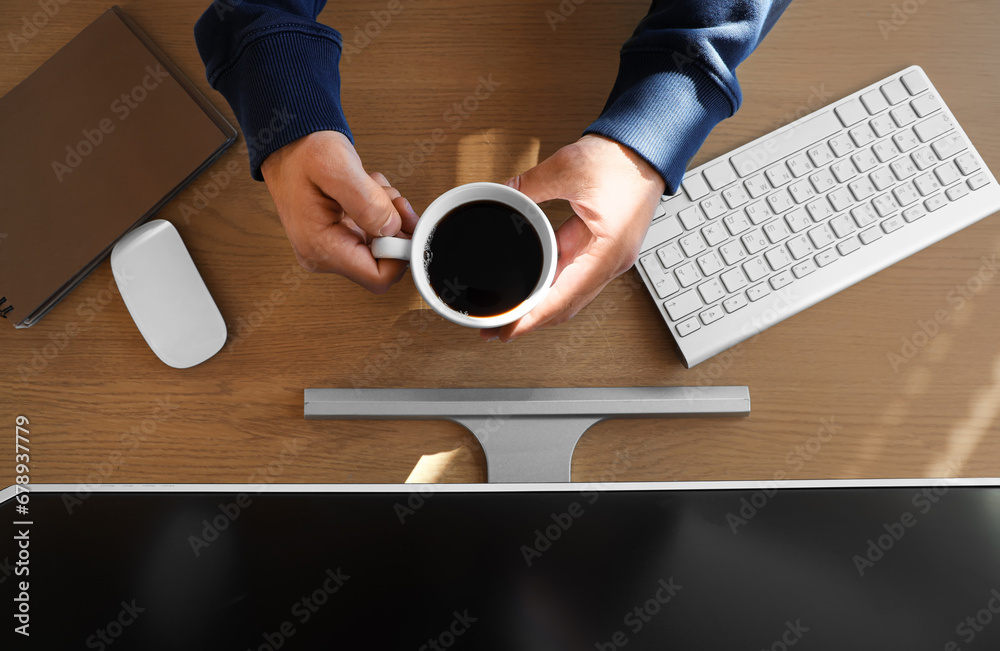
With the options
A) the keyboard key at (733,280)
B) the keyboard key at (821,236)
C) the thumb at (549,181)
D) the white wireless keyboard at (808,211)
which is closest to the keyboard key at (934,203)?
the white wireless keyboard at (808,211)

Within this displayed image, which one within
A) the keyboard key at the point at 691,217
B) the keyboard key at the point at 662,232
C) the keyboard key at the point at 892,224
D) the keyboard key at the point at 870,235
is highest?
the keyboard key at the point at 662,232

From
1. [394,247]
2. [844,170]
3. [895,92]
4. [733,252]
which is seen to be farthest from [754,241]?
[394,247]

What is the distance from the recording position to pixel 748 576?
0.40 meters

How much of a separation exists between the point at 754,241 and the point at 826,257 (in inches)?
2.9

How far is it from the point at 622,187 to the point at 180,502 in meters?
0.43

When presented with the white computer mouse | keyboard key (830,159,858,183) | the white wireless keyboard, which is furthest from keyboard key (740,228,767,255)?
the white computer mouse

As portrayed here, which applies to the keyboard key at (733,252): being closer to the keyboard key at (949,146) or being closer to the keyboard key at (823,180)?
the keyboard key at (823,180)

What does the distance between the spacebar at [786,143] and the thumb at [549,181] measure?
0.66 ft

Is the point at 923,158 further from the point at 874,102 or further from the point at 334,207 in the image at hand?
the point at 334,207

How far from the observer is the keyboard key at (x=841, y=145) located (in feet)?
1.94

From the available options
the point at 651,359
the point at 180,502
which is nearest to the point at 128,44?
the point at 180,502

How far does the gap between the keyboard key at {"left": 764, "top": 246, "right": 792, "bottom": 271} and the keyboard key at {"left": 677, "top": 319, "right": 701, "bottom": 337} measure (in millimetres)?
98

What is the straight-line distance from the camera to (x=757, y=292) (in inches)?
22.2

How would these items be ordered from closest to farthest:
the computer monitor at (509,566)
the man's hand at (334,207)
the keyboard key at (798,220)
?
the computer monitor at (509,566) < the man's hand at (334,207) < the keyboard key at (798,220)
